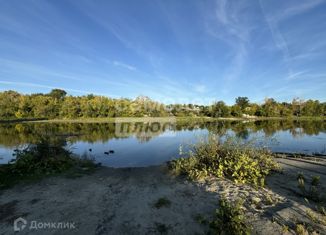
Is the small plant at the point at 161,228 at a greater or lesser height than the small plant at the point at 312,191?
lesser

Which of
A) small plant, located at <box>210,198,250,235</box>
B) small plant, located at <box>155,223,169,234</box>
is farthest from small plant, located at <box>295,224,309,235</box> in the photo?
small plant, located at <box>155,223,169,234</box>

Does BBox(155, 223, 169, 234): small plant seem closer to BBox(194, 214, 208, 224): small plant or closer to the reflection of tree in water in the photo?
BBox(194, 214, 208, 224): small plant

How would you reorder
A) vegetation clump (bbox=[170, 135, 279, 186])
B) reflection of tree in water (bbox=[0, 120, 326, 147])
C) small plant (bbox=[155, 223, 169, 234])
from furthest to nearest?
reflection of tree in water (bbox=[0, 120, 326, 147]), vegetation clump (bbox=[170, 135, 279, 186]), small plant (bbox=[155, 223, 169, 234])

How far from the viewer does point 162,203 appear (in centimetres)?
551

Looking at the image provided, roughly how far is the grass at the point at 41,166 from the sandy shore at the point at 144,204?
2.57 feet

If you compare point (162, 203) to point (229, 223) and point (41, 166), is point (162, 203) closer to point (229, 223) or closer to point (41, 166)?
point (229, 223)

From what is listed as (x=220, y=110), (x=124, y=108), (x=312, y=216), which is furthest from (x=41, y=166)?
(x=220, y=110)

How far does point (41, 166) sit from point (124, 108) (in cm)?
6239

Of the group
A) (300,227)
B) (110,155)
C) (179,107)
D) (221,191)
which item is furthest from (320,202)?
(179,107)

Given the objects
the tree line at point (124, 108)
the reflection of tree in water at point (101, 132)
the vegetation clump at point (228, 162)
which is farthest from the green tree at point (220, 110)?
the vegetation clump at point (228, 162)

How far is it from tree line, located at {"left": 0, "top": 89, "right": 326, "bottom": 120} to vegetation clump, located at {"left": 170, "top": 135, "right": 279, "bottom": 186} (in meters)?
62.8

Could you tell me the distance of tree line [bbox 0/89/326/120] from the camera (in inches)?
2662

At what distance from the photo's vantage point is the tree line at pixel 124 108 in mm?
67625

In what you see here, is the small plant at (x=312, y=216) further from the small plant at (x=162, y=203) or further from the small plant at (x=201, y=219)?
the small plant at (x=162, y=203)
